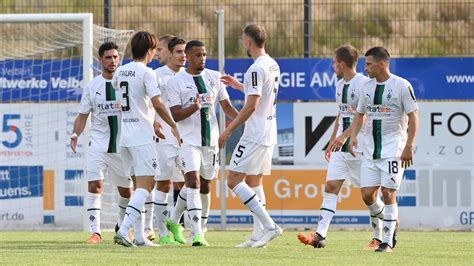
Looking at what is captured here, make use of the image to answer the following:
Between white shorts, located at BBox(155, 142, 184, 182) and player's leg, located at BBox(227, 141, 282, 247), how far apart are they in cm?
126

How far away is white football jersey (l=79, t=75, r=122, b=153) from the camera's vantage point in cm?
1572

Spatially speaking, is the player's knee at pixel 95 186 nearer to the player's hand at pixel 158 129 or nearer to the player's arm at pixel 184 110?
the player's hand at pixel 158 129

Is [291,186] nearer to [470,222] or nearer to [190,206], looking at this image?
[470,222]

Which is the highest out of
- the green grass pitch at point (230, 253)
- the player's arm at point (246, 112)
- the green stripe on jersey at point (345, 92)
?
the green stripe on jersey at point (345, 92)

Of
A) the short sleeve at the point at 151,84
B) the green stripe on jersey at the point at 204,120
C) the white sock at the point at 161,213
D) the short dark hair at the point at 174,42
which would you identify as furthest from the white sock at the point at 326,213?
the short dark hair at the point at 174,42

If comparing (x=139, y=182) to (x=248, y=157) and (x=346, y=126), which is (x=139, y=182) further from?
(x=346, y=126)

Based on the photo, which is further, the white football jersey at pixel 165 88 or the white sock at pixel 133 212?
the white football jersey at pixel 165 88

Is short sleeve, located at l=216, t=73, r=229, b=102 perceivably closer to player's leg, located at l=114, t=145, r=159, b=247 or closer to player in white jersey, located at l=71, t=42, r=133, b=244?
player in white jersey, located at l=71, t=42, r=133, b=244

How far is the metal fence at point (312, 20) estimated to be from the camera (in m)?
22.1

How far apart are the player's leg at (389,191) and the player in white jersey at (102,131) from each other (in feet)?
11.0

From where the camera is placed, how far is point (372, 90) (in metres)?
13.8

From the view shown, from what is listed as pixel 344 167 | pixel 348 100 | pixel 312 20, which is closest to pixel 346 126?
pixel 348 100

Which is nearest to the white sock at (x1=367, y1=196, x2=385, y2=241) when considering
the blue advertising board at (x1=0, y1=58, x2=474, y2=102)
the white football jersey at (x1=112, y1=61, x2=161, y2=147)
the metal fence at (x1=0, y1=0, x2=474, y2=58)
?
the white football jersey at (x1=112, y1=61, x2=161, y2=147)

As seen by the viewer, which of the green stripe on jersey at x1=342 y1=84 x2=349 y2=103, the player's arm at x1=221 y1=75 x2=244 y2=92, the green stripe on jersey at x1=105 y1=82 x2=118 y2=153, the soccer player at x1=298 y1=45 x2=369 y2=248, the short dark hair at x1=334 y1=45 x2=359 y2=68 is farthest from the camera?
A: the green stripe on jersey at x1=105 y1=82 x2=118 y2=153
